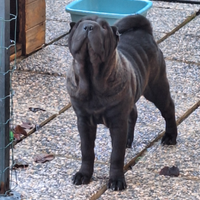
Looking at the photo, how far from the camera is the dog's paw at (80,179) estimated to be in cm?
381

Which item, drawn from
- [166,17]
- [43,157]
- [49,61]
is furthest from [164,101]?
[166,17]

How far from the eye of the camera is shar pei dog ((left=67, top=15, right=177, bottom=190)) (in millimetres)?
3268

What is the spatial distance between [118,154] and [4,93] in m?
0.90

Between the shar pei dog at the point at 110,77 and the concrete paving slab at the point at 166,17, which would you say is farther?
the concrete paving slab at the point at 166,17

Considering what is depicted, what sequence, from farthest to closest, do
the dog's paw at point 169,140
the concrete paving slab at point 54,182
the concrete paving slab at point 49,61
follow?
1. the concrete paving slab at point 49,61
2. the dog's paw at point 169,140
3. the concrete paving slab at point 54,182

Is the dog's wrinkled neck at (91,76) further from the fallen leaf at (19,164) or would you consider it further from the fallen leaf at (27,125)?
the fallen leaf at (27,125)

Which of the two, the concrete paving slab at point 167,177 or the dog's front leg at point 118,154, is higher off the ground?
the dog's front leg at point 118,154

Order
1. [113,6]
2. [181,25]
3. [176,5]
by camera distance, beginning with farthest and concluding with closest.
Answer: [176,5], [181,25], [113,6]

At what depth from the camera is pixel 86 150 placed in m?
3.73

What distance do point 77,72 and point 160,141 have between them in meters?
1.43

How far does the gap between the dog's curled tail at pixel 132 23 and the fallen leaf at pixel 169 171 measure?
112 centimetres

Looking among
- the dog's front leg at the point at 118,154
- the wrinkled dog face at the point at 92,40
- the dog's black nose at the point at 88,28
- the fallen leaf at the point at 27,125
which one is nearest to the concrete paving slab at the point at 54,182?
the dog's front leg at the point at 118,154

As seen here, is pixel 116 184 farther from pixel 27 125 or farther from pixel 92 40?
pixel 27 125

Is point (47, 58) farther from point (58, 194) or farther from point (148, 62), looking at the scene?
point (58, 194)
